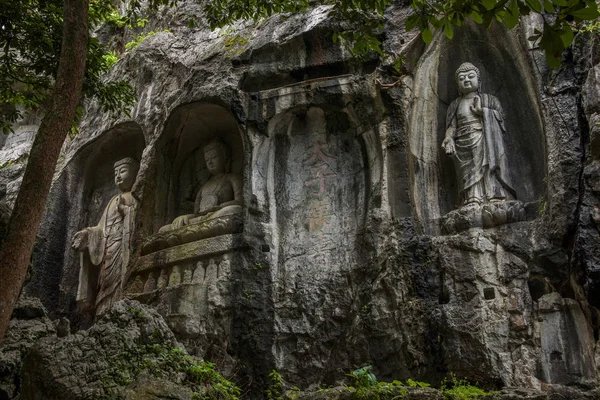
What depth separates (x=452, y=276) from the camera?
8.52 m

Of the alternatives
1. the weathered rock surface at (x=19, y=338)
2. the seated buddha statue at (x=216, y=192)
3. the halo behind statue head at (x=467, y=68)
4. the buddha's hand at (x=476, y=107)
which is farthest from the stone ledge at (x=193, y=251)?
the halo behind statue head at (x=467, y=68)

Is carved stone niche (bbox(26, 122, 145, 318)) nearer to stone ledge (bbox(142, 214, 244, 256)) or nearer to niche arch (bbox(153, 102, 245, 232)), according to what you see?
niche arch (bbox(153, 102, 245, 232))

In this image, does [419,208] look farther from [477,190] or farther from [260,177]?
[260,177]

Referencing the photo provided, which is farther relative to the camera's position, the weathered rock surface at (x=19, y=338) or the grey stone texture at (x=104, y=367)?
the weathered rock surface at (x=19, y=338)

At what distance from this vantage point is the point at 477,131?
31.1ft

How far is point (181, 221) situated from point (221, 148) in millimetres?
1473

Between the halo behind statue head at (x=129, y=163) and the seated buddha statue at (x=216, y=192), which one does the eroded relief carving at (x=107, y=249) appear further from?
the seated buddha statue at (x=216, y=192)

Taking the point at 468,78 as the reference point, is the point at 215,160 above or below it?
below

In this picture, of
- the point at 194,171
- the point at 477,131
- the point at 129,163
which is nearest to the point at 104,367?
the point at 477,131

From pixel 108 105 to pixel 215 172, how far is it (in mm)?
2326

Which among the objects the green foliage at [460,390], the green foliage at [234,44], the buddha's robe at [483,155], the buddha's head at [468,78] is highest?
the green foliage at [234,44]

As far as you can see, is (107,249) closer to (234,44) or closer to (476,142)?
(234,44)

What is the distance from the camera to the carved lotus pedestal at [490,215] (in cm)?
873

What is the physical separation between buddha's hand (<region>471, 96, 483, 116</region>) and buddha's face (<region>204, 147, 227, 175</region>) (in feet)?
12.7
